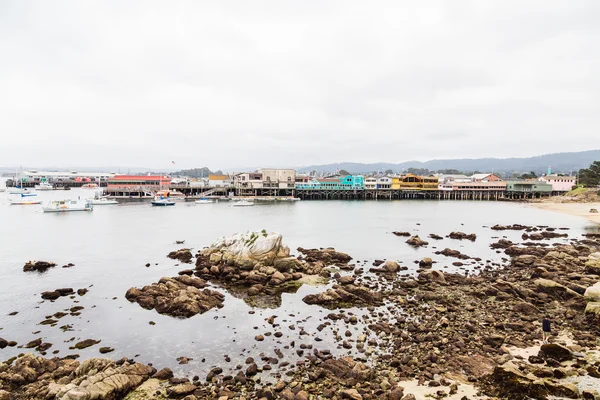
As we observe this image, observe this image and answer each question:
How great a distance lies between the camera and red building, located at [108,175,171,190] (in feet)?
329

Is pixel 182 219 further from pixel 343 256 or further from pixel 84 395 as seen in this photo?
pixel 84 395

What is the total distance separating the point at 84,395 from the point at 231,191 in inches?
3607

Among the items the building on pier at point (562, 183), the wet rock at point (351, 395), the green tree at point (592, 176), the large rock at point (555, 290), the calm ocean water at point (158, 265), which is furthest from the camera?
the building on pier at point (562, 183)

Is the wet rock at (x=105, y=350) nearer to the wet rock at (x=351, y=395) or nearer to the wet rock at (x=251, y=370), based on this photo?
the wet rock at (x=251, y=370)

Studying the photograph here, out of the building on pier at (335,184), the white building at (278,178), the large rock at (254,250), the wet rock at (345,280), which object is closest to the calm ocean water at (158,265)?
the wet rock at (345,280)

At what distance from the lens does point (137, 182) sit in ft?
341

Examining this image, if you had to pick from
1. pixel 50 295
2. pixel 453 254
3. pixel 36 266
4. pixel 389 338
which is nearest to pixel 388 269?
pixel 453 254

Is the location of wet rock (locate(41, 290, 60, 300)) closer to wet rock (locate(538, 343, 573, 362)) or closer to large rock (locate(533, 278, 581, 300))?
wet rock (locate(538, 343, 573, 362))

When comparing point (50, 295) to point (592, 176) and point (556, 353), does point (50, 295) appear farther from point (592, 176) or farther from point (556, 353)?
point (592, 176)

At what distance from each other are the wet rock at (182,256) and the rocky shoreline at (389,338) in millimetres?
3504

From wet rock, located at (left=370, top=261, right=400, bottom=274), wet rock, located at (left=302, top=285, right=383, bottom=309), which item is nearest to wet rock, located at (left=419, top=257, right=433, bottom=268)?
wet rock, located at (left=370, top=261, right=400, bottom=274)

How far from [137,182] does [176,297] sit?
96.3 meters

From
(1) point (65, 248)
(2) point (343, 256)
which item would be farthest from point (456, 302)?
(1) point (65, 248)

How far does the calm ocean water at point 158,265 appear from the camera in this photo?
14414 mm
